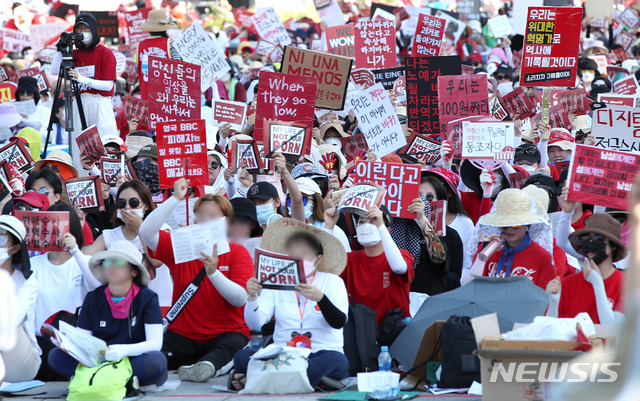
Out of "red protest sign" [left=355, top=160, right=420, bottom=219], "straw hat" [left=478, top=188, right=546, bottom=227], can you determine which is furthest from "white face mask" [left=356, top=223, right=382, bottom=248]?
"straw hat" [left=478, top=188, right=546, bottom=227]

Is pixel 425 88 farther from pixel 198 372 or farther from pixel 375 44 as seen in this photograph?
pixel 198 372

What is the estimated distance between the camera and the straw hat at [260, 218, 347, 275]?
659cm

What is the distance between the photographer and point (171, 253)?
7.07 meters

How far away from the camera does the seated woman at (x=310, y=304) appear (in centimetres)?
628

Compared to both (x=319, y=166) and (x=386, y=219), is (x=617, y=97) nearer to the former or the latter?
(x=319, y=166)

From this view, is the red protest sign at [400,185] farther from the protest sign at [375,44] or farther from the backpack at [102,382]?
the protest sign at [375,44]

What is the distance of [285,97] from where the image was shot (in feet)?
31.2

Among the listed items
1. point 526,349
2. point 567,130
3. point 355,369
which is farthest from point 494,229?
point 567,130

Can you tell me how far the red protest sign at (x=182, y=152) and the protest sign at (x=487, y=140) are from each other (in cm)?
240

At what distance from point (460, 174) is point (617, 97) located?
95.8 inches

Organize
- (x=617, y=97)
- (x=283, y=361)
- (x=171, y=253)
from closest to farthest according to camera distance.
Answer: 1. (x=283, y=361)
2. (x=171, y=253)
3. (x=617, y=97)

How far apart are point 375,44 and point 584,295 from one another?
289 inches

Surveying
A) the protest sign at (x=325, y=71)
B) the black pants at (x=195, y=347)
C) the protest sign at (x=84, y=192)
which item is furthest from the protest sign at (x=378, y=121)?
the black pants at (x=195, y=347)

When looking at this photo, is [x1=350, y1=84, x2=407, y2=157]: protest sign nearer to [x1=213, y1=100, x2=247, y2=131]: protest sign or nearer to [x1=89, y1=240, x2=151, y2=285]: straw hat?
[x1=213, y1=100, x2=247, y2=131]: protest sign
